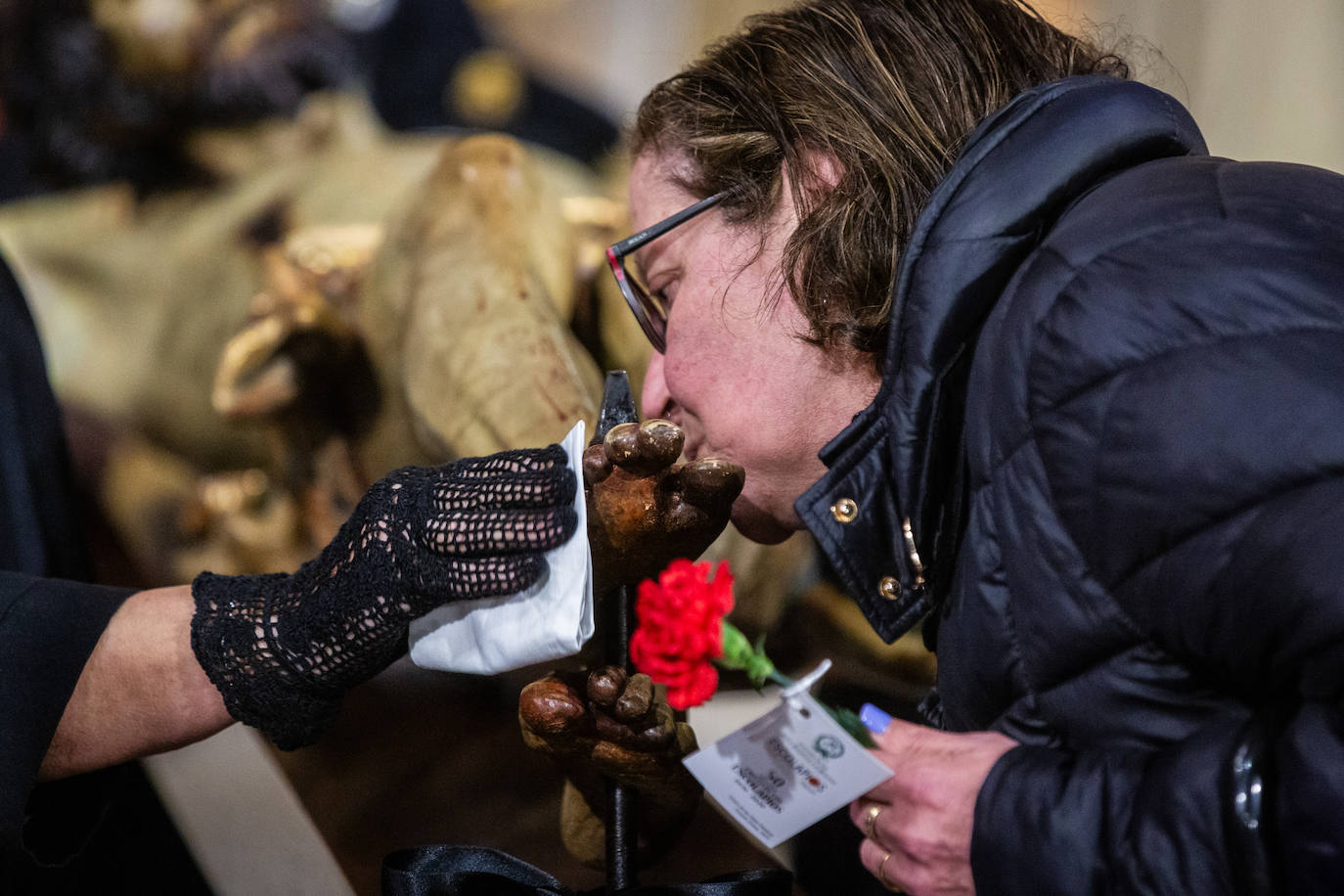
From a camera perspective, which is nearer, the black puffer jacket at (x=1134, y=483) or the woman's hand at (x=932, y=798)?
the black puffer jacket at (x=1134, y=483)

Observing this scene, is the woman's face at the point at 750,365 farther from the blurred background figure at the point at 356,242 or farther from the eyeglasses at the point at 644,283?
the blurred background figure at the point at 356,242

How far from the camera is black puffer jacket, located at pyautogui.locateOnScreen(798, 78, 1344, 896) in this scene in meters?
0.51

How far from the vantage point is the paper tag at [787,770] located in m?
0.61

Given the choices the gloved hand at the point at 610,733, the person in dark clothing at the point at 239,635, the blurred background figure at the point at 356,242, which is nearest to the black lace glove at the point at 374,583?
the person in dark clothing at the point at 239,635

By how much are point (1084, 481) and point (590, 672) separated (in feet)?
1.13

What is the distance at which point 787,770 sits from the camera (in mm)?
631

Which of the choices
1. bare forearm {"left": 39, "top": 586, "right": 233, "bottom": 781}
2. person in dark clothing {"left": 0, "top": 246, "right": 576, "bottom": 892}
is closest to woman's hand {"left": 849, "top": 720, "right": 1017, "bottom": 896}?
person in dark clothing {"left": 0, "top": 246, "right": 576, "bottom": 892}

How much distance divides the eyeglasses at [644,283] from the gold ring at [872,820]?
398mm

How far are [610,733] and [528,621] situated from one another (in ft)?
0.41

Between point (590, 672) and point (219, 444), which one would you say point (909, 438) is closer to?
point (590, 672)

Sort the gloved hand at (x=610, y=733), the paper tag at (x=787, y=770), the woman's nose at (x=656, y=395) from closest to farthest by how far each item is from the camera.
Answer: the paper tag at (x=787, y=770) < the gloved hand at (x=610, y=733) < the woman's nose at (x=656, y=395)

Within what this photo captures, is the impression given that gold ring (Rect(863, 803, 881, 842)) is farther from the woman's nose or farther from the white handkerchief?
the woman's nose

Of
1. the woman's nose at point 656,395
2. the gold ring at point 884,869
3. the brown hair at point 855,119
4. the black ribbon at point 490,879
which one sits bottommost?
the black ribbon at point 490,879

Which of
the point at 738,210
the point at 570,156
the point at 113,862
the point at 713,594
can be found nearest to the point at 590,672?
the point at 713,594
